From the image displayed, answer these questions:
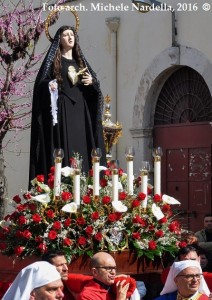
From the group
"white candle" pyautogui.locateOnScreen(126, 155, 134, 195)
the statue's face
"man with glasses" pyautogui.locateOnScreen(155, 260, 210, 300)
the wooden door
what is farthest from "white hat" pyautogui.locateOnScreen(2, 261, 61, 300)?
the wooden door

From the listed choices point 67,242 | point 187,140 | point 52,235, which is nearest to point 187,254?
point 67,242

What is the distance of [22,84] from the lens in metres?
15.1

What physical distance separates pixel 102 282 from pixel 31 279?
52.8 inches

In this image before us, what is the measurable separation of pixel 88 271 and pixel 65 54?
7.22 ft

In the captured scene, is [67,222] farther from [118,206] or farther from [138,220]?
[138,220]

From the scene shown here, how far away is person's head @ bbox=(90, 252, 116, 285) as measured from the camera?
5277mm

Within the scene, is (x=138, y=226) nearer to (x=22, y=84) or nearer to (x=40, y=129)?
(x=40, y=129)

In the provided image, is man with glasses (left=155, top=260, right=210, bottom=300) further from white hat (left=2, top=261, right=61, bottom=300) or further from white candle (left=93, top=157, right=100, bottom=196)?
white hat (left=2, top=261, right=61, bottom=300)

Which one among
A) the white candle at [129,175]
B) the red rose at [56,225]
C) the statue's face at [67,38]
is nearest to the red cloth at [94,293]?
the red rose at [56,225]

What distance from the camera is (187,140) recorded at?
13148mm

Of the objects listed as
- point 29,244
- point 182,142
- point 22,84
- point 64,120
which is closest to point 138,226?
point 29,244

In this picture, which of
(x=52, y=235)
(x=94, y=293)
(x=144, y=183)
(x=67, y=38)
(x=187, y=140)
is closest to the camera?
(x=94, y=293)

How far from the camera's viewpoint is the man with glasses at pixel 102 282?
17.2 ft

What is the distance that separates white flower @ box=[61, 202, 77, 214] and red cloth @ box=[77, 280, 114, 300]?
665 millimetres
